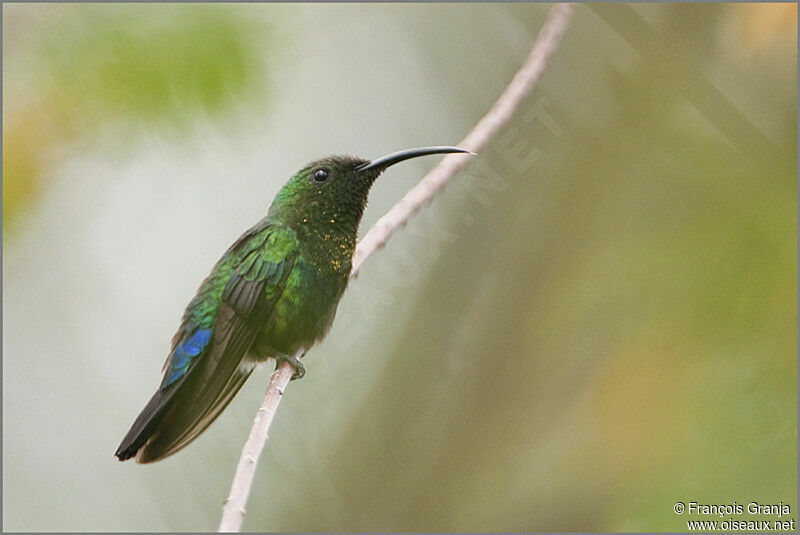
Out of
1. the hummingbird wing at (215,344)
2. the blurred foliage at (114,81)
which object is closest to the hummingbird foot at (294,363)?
the hummingbird wing at (215,344)

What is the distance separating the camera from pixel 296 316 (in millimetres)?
3195

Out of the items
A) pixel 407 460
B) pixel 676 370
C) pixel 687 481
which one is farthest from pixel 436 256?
pixel 687 481

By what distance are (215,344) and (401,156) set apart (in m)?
1.10

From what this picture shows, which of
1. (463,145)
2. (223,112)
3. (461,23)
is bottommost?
(223,112)

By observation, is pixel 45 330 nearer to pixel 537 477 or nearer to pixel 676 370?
pixel 537 477

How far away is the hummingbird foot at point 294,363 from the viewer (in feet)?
10.3

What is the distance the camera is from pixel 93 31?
321 cm

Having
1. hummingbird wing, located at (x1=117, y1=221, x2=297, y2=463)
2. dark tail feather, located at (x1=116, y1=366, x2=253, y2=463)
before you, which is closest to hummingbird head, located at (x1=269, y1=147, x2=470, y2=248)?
hummingbird wing, located at (x1=117, y1=221, x2=297, y2=463)

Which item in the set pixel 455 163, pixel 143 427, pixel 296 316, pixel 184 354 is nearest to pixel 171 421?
pixel 143 427

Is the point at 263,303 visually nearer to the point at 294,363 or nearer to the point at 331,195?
the point at 294,363

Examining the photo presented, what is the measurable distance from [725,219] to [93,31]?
2.64 m

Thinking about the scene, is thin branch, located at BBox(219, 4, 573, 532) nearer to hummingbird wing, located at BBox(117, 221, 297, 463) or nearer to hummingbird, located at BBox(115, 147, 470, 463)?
hummingbird, located at BBox(115, 147, 470, 463)

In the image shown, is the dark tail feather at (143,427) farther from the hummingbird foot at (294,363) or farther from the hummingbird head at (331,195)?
the hummingbird head at (331,195)

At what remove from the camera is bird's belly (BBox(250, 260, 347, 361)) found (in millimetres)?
3189
